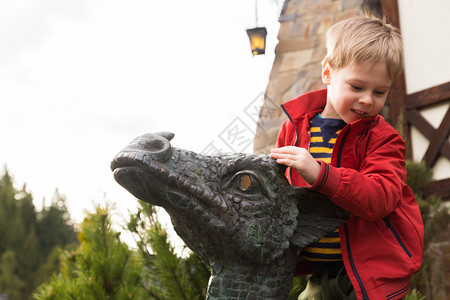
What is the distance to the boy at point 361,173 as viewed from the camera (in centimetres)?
121

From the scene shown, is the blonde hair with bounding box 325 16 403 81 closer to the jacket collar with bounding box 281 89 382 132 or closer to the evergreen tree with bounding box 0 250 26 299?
the jacket collar with bounding box 281 89 382 132

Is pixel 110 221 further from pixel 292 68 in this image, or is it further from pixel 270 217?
pixel 292 68

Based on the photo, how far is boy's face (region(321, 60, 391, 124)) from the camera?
4.20ft

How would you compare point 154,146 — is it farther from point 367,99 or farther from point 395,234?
point 395,234

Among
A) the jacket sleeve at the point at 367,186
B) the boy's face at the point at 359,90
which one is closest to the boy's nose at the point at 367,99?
the boy's face at the point at 359,90

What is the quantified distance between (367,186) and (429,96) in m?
3.58

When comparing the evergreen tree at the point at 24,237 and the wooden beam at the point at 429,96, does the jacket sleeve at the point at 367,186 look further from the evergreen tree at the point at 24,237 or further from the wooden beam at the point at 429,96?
the evergreen tree at the point at 24,237

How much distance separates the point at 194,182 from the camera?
3.79 ft

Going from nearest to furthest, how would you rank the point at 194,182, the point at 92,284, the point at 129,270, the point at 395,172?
the point at 194,182, the point at 395,172, the point at 92,284, the point at 129,270

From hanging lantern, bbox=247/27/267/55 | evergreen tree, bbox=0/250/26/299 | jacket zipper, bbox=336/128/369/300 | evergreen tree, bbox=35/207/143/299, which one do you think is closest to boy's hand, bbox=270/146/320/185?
jacket zipper, bbox=336/128/369/300

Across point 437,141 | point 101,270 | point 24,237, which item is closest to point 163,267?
point 101,270

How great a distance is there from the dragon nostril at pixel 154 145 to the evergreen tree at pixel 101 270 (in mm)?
1332

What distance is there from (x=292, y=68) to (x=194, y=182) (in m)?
4.05

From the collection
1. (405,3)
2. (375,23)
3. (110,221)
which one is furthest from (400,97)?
(375,23)
